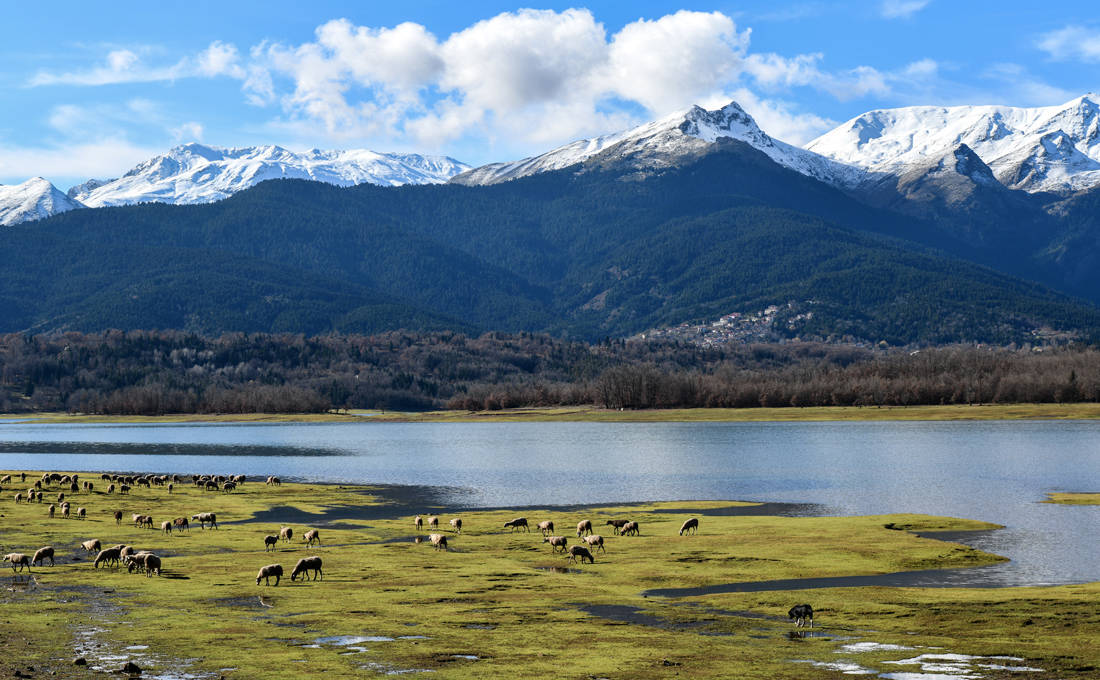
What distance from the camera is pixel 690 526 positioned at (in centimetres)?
6106

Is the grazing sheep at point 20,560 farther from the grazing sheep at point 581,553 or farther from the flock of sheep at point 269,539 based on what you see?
the grazing sheep at point 581,553

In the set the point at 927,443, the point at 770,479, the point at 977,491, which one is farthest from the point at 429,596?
the point at 927,443

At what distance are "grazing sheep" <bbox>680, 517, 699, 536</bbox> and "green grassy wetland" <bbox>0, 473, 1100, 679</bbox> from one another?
1.84ft

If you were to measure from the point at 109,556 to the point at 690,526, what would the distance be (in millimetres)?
30232

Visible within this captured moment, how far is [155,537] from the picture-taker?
5956 centimetres

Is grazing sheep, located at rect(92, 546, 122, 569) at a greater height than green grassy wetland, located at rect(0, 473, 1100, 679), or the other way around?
grazing sheep, located at rect(92, 546, 122, 569)

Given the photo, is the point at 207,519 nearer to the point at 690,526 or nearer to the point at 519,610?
the point at 690,526

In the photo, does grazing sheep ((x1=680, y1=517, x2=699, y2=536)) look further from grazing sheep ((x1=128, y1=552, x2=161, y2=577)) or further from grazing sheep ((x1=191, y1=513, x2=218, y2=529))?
grazing sheep ((x1=191, y1=513, x2=218, y2=529))

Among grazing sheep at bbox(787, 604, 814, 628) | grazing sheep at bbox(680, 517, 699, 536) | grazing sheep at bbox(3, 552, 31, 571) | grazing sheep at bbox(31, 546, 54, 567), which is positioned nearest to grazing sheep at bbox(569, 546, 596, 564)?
grazing sheep at bbox(680, 517, 699, 536)

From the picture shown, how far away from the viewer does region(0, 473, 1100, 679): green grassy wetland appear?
30531 mm

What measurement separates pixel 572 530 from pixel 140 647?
109ft

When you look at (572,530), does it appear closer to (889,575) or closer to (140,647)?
(889,575)

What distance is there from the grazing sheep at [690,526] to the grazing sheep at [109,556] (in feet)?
95.0

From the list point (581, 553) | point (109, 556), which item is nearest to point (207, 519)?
point (109, 556)
